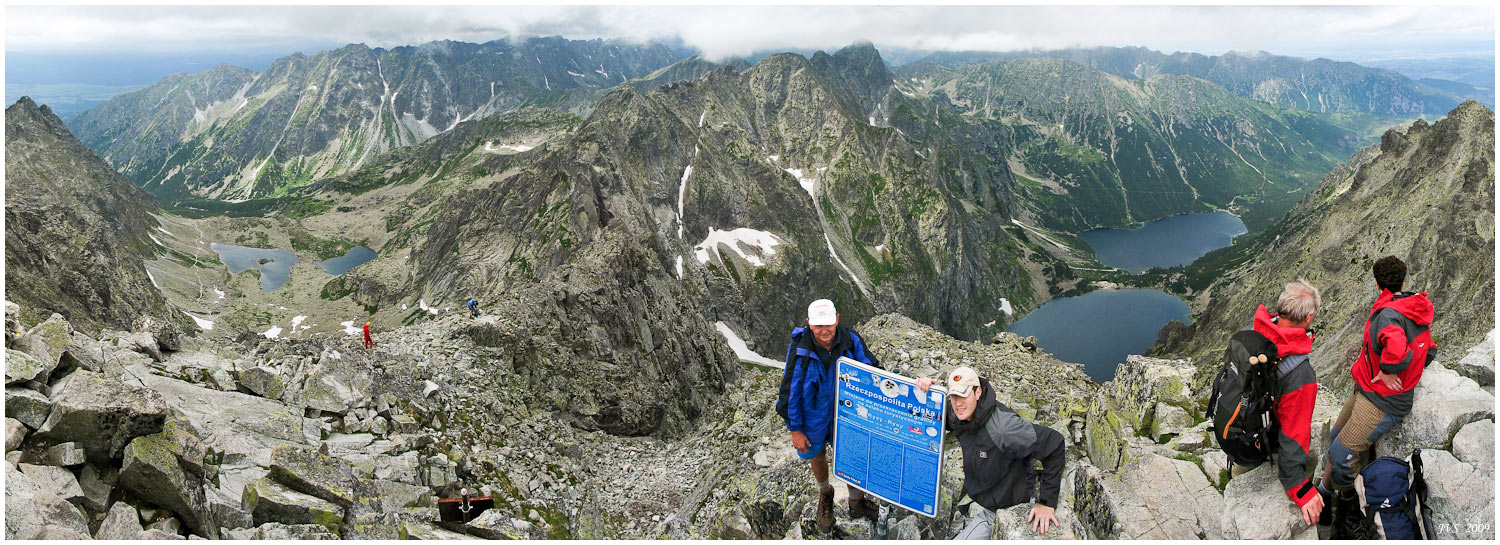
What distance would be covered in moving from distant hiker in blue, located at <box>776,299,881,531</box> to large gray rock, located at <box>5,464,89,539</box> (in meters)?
10.8

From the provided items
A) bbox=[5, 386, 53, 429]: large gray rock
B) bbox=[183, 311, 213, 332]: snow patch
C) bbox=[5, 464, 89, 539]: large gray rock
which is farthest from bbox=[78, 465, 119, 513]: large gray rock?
bbox=[183, 311, 213, 332]: snow patch

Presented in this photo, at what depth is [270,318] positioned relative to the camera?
5118 inches

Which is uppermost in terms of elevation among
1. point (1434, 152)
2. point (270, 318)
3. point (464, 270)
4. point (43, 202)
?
point (43, 202)

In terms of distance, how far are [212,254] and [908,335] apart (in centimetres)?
23117

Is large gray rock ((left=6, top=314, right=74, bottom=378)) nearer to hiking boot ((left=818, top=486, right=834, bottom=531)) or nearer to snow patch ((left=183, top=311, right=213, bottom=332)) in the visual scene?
hiking boot ((left=818, top=486, right=834, bottom=531))

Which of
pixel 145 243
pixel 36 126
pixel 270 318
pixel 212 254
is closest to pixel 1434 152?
pixel 270 318

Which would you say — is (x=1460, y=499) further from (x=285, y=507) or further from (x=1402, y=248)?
(x=1402, y=248)

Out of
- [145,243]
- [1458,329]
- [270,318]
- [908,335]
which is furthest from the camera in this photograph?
[145,243]

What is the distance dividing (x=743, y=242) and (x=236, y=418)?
122 m

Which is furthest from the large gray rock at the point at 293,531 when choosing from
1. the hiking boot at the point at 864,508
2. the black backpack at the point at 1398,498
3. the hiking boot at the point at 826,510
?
the black backpack at the point at 1398,498

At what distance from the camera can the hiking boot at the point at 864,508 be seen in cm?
1217

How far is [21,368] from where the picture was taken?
38.9ft

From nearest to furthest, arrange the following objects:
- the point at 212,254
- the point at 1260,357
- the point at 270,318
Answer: the point at 1260,357 < the point at 270,318 < the point at 212,254

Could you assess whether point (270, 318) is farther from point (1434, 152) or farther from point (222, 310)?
point (1434, 152)
